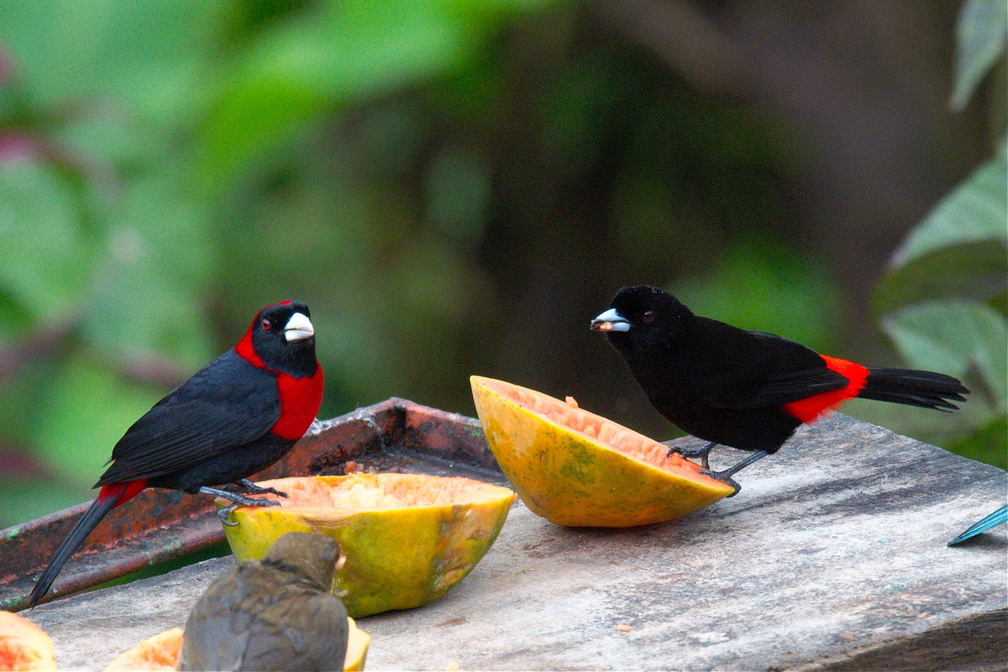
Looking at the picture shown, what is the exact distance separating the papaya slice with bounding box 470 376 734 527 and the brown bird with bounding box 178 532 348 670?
2.32 ft

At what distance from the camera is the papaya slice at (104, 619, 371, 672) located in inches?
74.7

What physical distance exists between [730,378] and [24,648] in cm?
178

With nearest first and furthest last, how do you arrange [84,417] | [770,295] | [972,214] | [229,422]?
1. [229,422]
2. [972,214]
3. [84,417]
4. [770,295]

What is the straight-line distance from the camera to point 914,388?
3.16 m

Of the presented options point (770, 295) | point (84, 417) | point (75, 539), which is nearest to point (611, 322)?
point (75, 539)

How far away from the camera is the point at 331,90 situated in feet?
16.6

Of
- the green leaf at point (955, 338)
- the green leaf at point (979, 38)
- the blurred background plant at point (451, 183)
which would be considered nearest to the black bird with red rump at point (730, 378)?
the green leaf at point (955, 338)

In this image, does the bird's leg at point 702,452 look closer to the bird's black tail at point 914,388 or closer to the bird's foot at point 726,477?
the bird's foot at point 726,477

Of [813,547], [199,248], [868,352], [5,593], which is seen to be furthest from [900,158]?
[5,593]

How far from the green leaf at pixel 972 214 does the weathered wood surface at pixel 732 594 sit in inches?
40.1

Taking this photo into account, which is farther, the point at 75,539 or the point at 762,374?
the point at 762,374

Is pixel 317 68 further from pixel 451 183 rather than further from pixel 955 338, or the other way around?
pixel 955 338

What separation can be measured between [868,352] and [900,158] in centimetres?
113

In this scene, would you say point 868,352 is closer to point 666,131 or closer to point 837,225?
point 837,225
